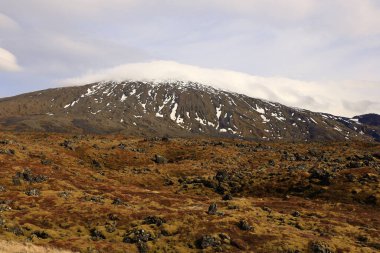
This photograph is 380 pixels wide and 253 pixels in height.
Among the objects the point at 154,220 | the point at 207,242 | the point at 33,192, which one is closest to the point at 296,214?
the point at 207,242

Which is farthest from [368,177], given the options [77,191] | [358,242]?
[77,191]

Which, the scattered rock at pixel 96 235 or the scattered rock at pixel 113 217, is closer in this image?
the scattered rock at pixel 96 235

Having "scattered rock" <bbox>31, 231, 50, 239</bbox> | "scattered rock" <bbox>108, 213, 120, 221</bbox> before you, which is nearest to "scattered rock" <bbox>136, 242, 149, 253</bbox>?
"scattered rock" <bbox>108, 213, 120, 221</bbox>

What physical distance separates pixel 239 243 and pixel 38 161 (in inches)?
1994

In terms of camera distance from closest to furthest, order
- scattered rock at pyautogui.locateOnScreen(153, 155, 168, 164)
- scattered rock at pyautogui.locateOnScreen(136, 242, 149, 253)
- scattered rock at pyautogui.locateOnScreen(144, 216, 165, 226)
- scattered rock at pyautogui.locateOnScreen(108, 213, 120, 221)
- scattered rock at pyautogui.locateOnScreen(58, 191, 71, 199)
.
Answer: scattered rock at pyautogui.locateOnScreen(136, 242, 149, 253) → scattered rock at pyautogui.locateOnScreen(144, 216, 165, 226) → scattered rock at pyautogui.locateOnScreen(108, 213, 120, 221) → scattered rock at pyautogui.locateOnScreen(58, 191, 71, 199) → scattered rock at pyautogui.locateOnScreen(153, 155, 168, 164)

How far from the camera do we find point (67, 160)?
81.2m

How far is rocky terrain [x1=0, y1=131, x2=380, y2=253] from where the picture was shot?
35812 millimetres

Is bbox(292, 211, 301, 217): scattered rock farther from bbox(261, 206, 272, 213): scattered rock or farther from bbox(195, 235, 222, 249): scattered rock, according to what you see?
bbox(195, 235, 222, 249): scattered rock

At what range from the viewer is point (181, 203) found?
5303 cm

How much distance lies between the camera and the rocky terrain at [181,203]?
1410 inches

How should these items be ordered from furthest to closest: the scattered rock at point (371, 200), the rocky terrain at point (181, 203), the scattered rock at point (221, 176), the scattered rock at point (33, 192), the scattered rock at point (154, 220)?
the scattered rock at point (221, 176)
the scattered rock at point (371, 200)
the scattered rock at point (33, 192)
the scattered rock at point (154, 220)
the rocky terrain at point (181, 203)

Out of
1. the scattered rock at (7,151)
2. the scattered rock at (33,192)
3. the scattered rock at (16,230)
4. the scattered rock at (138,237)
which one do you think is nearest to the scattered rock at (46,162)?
the scattered rock at (7,151)

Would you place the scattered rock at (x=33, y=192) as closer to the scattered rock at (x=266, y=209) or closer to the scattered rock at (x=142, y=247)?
the scattered rock at (x=142, y=247)

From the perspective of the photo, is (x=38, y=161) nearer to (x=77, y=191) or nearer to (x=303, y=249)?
(x=77, y=191)
